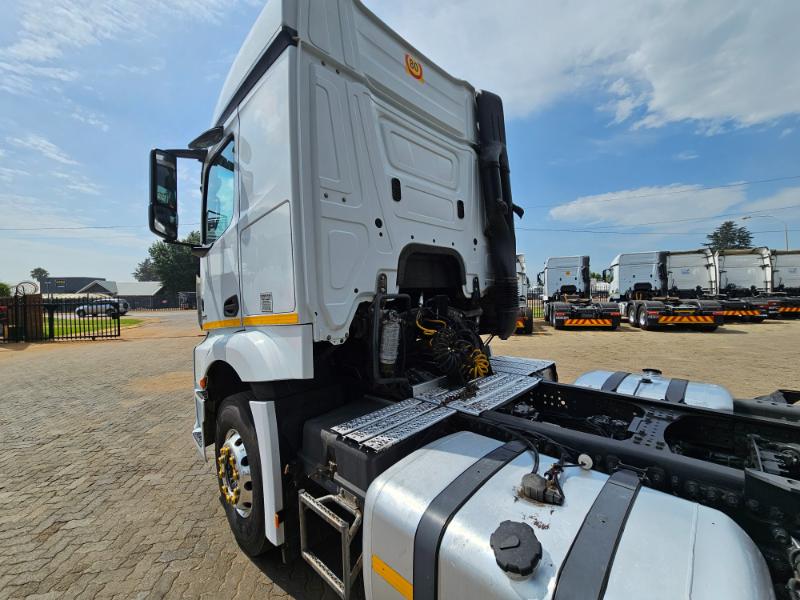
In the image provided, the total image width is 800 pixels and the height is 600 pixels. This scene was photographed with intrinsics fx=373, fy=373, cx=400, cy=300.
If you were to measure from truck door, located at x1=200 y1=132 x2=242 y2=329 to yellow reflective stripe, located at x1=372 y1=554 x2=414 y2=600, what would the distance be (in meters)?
1.84

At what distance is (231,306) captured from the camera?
9.37 ft

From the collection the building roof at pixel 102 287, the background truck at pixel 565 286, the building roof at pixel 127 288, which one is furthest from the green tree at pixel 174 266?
the background truck at pixel 565 286

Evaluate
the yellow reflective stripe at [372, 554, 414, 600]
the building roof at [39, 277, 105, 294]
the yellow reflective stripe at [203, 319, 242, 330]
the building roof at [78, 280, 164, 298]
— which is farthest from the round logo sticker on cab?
the building roof at [39, 277, 105, 294]

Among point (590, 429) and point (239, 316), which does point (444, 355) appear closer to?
point (590, 429)

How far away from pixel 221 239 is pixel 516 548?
2906 millimetres

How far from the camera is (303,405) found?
2420mm

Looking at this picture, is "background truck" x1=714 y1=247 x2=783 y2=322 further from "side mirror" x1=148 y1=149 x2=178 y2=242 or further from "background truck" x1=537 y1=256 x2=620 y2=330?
"side mirror" x1=148 y1=149 x2=178 y2=242

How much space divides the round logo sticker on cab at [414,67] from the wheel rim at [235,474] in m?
2.95

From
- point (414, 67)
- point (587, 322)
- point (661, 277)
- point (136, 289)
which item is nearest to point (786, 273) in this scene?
point (661, 277)

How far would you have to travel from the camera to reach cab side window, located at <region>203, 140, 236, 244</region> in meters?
2.93

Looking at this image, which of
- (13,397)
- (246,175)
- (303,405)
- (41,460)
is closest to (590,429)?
(303,405)

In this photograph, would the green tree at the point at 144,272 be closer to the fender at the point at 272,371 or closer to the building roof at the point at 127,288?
the building roof at the point at 127,288

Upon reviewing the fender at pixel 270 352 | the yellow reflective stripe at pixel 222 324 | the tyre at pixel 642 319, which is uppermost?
the yellow reflective stripe at pixel 222 324

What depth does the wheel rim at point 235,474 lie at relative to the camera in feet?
7.95
